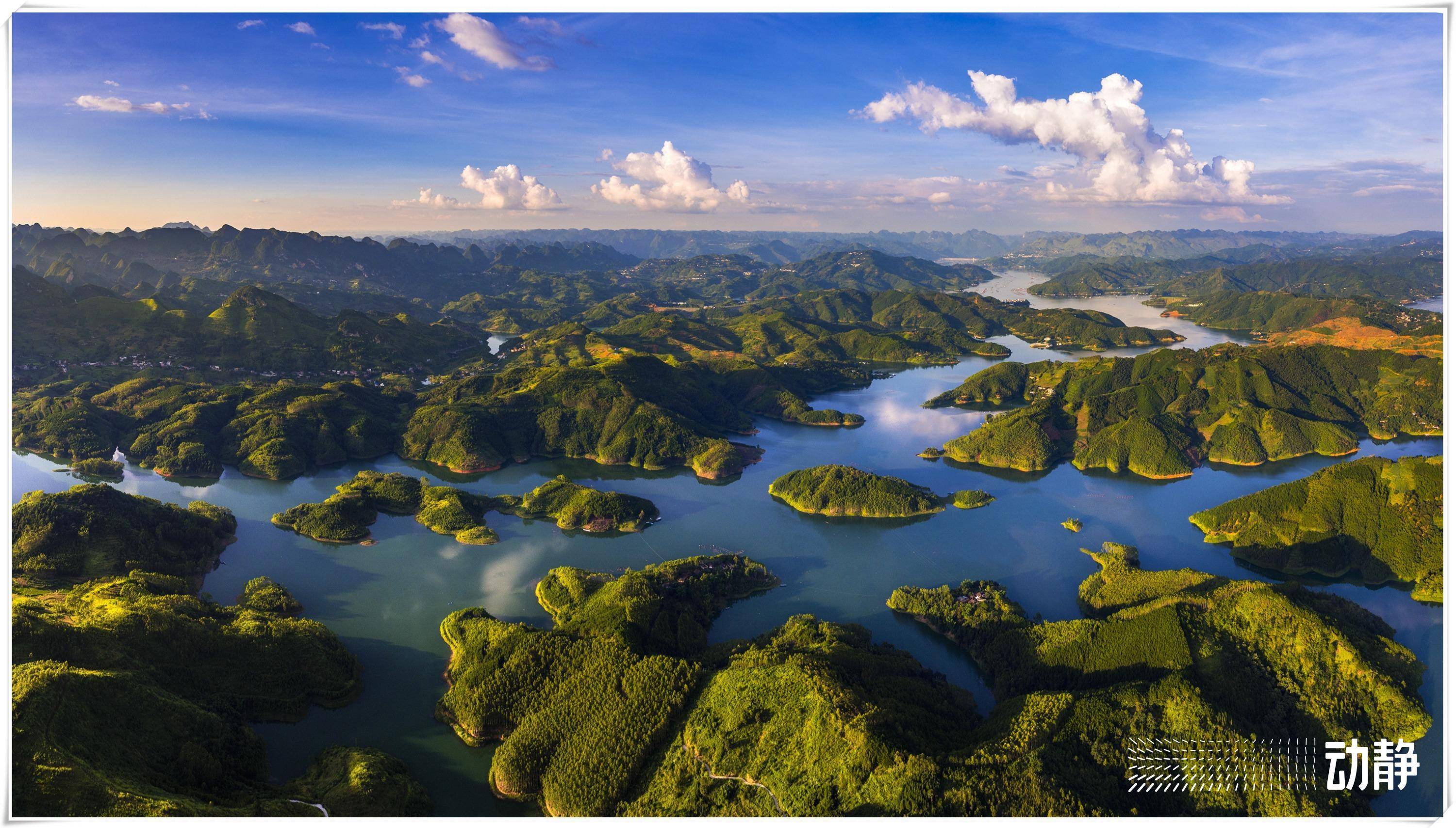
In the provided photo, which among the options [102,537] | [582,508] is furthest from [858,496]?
[102,537]

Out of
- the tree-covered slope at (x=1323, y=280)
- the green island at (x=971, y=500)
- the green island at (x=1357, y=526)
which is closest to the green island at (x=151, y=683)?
the green island at (x=971, y=500)

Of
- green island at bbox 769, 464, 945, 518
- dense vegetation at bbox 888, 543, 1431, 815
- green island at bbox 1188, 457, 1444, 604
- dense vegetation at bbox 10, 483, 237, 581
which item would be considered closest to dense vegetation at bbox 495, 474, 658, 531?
green island at bbox 769, 464, 945, 518

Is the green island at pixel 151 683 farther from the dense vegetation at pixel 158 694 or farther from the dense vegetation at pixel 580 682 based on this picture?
the dense vegetation at pixel 580 682

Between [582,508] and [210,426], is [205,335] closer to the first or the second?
[210,426]

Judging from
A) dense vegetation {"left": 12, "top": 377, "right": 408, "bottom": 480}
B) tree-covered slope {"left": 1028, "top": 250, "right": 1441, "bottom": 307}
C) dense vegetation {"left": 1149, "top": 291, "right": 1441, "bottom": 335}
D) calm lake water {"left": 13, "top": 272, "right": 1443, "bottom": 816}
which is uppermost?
tree-covered slope {"left": 1028, "top": 250, "right": 1441, "bottom": 307}

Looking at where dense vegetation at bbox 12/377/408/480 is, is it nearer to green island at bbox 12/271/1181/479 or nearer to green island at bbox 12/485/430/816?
green island at bbox 12/271/1181/479

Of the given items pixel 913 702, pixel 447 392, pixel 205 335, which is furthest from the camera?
pixel 205 335
